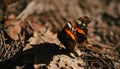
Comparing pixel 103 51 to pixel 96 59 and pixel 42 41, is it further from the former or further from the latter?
pixel 42 41

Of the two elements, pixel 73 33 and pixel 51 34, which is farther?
pixel 51 34

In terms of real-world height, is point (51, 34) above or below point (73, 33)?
above

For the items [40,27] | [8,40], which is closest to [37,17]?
[40,27]
